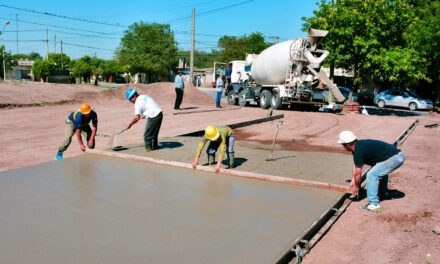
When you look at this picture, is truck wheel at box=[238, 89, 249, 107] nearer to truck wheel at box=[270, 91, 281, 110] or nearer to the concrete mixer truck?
the concrete mixer truck

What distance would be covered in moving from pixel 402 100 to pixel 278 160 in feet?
69.1

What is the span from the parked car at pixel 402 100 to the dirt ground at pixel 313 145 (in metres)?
4.12

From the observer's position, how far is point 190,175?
20.8 feet

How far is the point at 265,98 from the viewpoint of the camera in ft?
62.7

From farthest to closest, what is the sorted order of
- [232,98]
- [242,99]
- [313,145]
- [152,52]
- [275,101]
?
[152,52], [232,98], [242,99], [275,101], [313,145]

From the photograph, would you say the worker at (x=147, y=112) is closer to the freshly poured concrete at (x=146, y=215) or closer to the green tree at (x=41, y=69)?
the freshly poured concrete at (x=146, y=215)

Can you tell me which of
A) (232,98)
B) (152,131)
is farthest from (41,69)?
(152,131)

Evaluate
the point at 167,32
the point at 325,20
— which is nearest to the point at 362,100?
the point at 325,20

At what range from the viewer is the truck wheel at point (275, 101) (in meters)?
18.3

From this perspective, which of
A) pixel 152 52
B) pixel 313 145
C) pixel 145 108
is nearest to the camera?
pixel 145 108

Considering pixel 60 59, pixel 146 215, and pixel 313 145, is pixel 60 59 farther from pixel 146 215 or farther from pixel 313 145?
pixel 146 215

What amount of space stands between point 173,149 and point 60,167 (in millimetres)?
2505

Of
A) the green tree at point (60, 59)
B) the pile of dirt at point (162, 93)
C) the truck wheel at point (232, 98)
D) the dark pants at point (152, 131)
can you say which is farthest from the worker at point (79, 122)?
the green tree at point (60, 59)

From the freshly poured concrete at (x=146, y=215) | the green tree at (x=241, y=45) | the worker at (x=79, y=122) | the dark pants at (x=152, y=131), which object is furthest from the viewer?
the green tree at (x=241, y=45)
